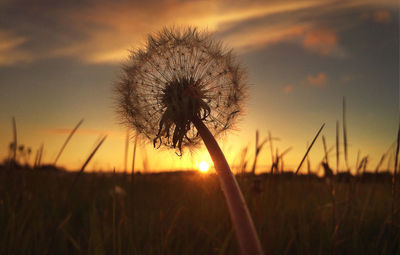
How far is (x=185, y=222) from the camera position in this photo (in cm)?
330

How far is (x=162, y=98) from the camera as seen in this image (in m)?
2.16

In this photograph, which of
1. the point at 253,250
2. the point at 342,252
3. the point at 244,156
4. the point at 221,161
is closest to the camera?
the point at 253,250

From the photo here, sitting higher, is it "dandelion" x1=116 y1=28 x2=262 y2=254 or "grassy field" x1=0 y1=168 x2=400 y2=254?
"dandelion" x1=116 y1=28 x2=262 y2=254

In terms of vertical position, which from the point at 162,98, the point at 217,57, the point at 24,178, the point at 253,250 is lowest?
the point at 253,250

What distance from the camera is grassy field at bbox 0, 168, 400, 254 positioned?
87.3 inches

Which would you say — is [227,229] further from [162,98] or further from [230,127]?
[162,98]

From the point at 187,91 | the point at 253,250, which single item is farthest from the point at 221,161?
the point at 187,91

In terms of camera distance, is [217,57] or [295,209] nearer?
[217,57]

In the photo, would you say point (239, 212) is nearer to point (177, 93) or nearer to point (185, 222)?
point (177, 93)

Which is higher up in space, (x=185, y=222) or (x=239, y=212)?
(x=239, y=212)

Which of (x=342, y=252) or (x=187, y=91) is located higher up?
(x=187, y=91)

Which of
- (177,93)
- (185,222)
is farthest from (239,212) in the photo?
(185,222)

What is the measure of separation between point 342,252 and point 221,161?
2.00 metres

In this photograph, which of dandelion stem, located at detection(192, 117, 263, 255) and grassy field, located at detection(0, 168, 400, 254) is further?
grassy field, located at detection(0, 168, 400, 254)
